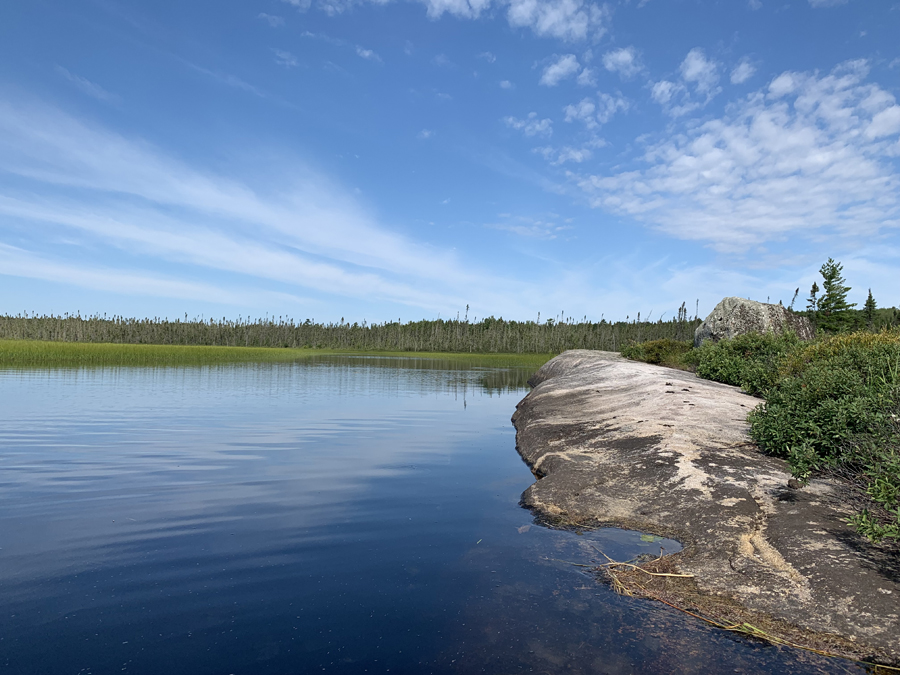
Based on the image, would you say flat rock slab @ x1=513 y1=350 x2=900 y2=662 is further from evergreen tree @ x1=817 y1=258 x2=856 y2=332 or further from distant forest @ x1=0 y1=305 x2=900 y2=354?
distant forest @ x1=0 y1=305 x2=900 y2=354

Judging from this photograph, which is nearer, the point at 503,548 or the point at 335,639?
the point at 335,639

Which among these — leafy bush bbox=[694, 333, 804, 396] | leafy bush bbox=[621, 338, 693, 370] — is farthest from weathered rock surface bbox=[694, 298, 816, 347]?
leafy bush bbox=[694, 333, 804, 396]

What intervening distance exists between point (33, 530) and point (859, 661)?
10.1 metres

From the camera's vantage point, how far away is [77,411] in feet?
63.8

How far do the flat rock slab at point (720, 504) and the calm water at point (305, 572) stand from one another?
1.99 feet

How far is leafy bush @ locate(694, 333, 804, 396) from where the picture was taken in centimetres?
1636

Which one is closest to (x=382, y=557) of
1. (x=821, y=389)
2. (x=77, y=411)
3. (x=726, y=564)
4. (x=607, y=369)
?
(x=726, y=564)

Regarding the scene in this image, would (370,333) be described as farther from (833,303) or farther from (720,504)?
(720,504)

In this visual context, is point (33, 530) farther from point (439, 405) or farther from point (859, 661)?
point (439, 405)

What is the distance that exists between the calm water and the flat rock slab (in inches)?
23.8

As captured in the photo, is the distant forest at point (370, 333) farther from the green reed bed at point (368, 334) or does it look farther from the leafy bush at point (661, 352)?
the leafy bush at point (661, 352)

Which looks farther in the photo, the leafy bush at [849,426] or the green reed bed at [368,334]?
the green reed bed at [368,334]

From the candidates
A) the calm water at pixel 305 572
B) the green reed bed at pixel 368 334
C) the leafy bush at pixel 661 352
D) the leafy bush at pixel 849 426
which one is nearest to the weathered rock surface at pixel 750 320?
the leafy bush at pixel 661 352

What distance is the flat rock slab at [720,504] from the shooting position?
5250 millimetres
